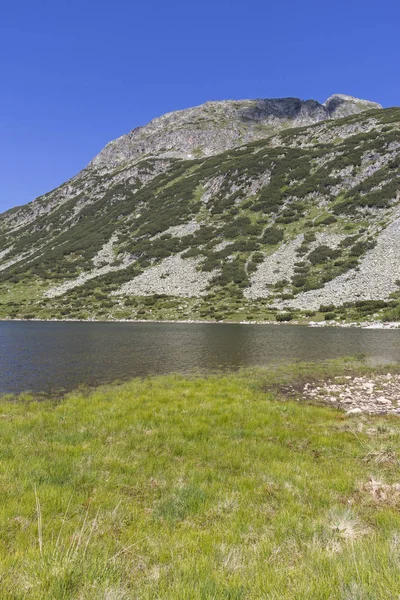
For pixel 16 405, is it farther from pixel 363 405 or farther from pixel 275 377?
pixel 363 405

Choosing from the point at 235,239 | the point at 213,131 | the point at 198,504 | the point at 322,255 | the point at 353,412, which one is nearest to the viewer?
the point at 198,504

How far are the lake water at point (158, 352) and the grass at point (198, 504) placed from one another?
28.0 ft

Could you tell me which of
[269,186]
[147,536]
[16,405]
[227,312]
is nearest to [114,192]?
[269,186]

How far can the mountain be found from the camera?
6394cm

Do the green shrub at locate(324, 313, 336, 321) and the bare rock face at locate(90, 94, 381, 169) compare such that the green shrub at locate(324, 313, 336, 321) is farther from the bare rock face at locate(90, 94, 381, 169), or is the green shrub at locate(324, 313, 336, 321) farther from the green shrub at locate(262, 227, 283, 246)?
the bare rock face at locate(90, 94, 381, 169)

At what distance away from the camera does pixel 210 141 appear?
173250 mm

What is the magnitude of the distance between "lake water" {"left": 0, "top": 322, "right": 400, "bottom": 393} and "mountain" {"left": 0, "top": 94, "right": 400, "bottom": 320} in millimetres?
17980

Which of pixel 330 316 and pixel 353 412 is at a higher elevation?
pixel 353 412

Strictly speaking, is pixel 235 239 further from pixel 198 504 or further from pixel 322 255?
pixel 198 504

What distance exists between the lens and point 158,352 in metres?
28.8

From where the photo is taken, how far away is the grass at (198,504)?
11.3 ft

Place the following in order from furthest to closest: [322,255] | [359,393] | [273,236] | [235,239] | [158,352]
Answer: [235,239]
[273,236]
[322,255]
[158,352]
[359,393]

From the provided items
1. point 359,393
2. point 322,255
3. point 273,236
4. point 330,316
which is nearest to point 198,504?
point 359,393

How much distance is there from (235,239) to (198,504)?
283 ft
